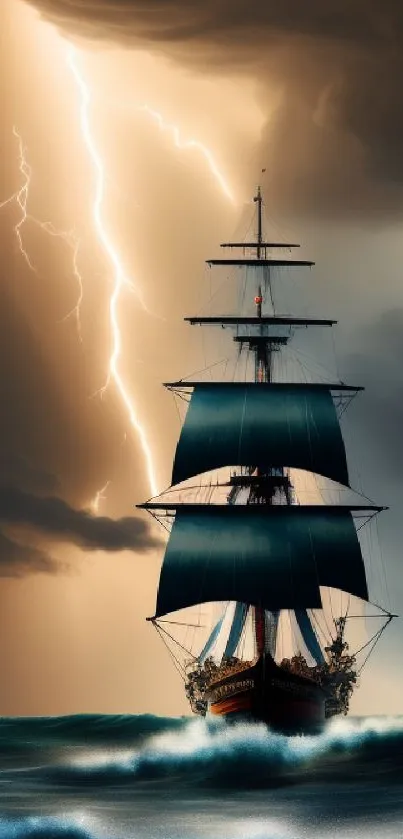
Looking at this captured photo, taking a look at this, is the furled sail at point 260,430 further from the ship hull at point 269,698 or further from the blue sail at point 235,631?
the ship hull at point 269,698

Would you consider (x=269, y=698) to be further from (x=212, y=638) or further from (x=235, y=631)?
(x=212, y=638)

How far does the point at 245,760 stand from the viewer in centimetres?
8488

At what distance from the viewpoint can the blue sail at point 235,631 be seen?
320 feet

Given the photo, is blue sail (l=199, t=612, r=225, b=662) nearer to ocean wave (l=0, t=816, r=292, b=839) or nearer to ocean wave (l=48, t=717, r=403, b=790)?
ocean wave (l=48, t=717, r=403, b=790)

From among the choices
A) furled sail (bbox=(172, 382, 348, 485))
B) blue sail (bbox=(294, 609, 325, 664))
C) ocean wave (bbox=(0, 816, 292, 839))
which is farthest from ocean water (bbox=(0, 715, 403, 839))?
furled sail (bbox=(172, 382, 348, 485))

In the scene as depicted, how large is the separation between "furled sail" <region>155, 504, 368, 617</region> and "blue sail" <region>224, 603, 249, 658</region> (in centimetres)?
377

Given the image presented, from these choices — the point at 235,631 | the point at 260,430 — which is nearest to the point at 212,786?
the point at 235,631

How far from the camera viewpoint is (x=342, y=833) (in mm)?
58719

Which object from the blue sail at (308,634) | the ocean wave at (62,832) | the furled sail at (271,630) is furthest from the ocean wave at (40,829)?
the blue sail at (308,634)

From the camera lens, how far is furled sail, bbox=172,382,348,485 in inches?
3893

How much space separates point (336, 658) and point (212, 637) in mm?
6199

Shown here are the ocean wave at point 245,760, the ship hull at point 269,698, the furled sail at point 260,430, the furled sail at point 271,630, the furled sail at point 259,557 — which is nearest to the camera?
the ocean wave at point 245,760

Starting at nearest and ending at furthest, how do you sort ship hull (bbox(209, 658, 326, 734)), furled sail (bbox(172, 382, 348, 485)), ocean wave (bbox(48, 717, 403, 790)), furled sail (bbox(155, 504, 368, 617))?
1. ocean wave (bbox(48, 717, 403, 790))
2. ship hull (bbox(209, 658, 326, 734))
3. furled sail (bbox(155, 504, 368, 617))
4. furled sail (bbox(172, 382, 348, 485))

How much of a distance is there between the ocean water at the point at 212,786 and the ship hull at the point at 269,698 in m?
0.64
